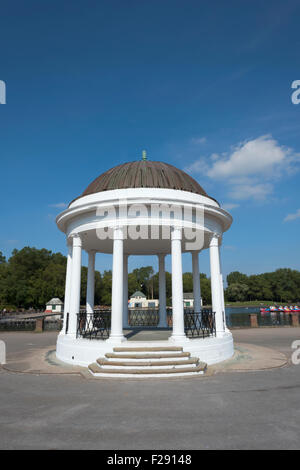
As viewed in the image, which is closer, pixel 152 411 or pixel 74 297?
pixel 152 411

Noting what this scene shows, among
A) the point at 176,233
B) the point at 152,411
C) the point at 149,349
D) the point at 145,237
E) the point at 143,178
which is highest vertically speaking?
the point at 143,178

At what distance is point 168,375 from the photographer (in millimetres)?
9906

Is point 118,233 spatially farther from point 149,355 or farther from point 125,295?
point 125,295

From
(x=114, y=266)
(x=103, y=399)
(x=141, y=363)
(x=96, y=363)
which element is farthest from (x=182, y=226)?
(x=103, y=399)

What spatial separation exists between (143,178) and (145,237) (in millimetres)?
3307

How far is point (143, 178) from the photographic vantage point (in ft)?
46.6

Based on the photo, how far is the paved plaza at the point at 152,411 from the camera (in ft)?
16.3

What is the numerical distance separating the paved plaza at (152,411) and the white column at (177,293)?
83.6 inches

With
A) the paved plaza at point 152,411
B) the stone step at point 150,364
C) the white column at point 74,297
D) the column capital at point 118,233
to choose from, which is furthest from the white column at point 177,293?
the white column at point 74,297

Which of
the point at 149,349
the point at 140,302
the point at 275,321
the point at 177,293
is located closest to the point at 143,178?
the point at 177,293

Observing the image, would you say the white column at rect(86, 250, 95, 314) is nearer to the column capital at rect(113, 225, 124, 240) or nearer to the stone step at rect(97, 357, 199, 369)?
the column capital at rect(113, 225, 124, 240)
